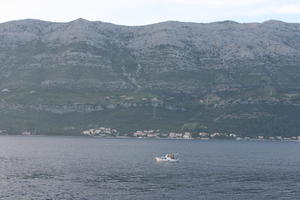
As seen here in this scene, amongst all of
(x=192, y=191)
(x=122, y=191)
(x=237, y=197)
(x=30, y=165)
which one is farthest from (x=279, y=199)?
(x=30, y=165)

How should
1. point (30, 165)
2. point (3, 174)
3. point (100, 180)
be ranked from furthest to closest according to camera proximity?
point (30, 165), point (3, 174), point (100, 180)

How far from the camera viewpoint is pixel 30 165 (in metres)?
193

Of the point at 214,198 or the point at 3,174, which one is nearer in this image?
the point at 214,198

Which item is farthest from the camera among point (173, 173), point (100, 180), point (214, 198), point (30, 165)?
point (30, 165)

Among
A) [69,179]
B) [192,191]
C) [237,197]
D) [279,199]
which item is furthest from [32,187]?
[279,199]

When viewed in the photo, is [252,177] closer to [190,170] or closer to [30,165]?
[190,170]

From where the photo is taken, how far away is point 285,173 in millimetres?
184250

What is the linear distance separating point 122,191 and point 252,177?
55.3 metres

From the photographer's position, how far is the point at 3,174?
537ft

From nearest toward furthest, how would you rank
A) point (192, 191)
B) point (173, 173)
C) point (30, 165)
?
1. point (192, 191)
2. point (173, 173)
3. point (30, 165)

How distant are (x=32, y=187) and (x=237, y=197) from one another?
55.4m

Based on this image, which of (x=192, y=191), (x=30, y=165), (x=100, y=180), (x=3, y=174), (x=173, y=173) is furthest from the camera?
(x=30, y=165)

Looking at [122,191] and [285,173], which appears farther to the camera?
[285,173]

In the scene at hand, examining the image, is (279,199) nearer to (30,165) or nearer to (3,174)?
(3,174)
